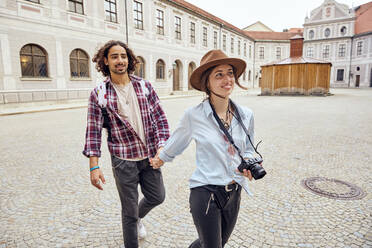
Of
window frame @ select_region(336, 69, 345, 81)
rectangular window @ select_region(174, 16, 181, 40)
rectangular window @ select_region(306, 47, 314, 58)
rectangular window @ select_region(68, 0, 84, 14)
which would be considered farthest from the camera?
rectangular window @ select_region(306, 47, 314, 58)

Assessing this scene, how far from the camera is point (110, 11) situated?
22.0 metres

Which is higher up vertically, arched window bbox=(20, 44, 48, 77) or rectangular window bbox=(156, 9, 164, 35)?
rectangular window bbox=(156, 9, 164, 35)

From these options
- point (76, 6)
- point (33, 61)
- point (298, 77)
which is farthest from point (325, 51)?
point (33, 61)

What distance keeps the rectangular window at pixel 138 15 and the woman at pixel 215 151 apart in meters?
24.6

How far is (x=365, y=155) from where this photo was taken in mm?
5473

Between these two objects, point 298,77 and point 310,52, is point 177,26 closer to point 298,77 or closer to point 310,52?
point 298,77

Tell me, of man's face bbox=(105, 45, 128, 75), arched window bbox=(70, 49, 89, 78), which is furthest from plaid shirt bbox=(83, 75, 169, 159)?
arched window bbox=(70, 49, 89, 78)

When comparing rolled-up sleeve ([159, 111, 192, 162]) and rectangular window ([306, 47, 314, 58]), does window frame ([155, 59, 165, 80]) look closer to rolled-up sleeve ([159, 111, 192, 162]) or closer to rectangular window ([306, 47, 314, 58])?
rolled-up sleeve ([159, 111, 192, 162])

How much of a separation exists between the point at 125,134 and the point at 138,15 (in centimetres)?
2495

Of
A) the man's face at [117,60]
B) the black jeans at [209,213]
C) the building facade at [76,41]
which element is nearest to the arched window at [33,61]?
the building facade at [76,41]

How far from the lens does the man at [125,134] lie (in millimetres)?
2201

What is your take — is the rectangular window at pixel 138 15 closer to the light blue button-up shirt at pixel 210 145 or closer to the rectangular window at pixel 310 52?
the light blue button-up shirt at pixel 210 145

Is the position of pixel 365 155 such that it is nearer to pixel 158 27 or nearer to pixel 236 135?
pixel 236 135

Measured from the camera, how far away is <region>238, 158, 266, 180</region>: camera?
1557mm
